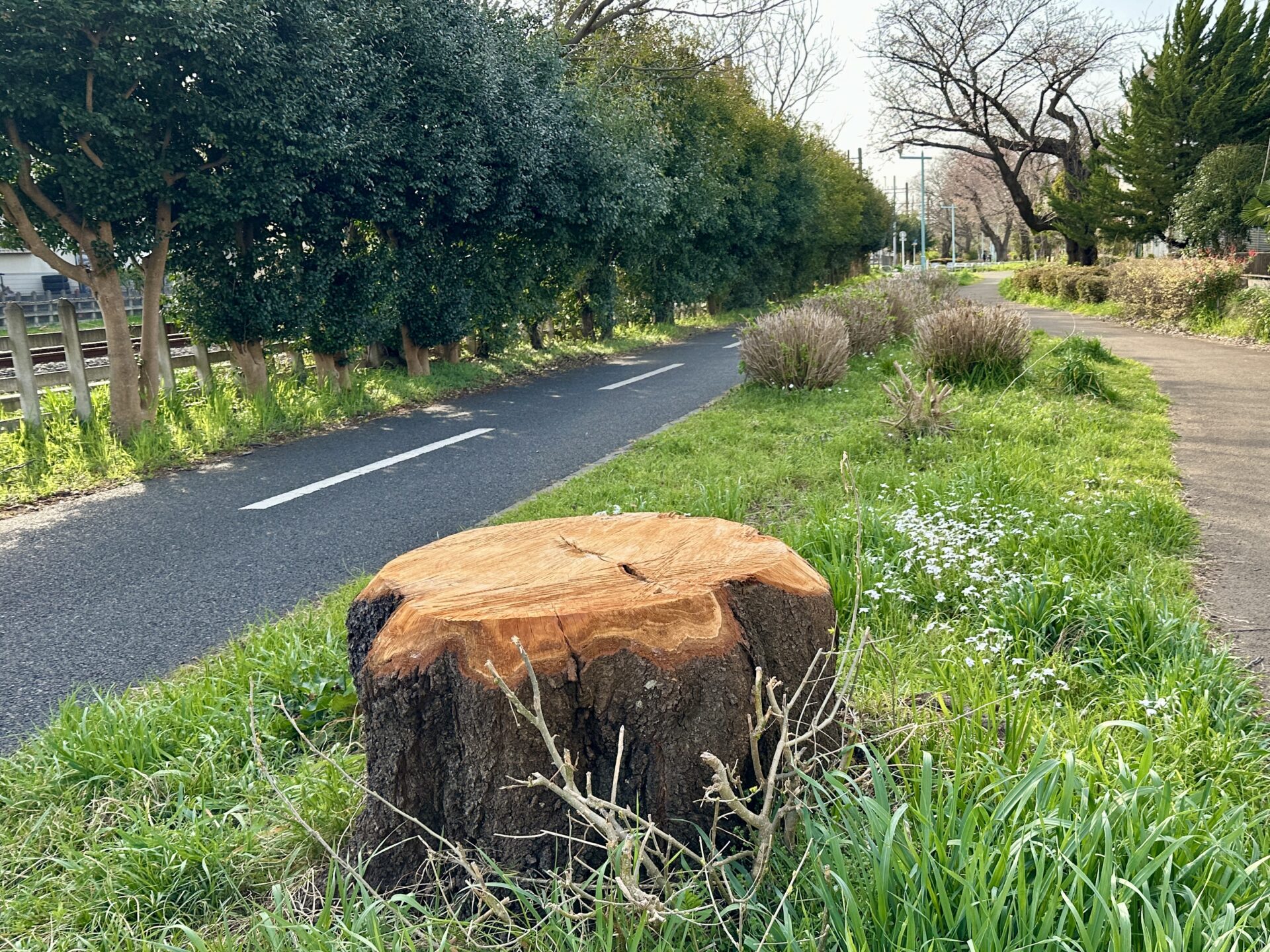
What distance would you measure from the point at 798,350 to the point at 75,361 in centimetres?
753

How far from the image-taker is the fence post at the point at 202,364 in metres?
11.1

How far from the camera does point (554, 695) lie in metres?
2.03

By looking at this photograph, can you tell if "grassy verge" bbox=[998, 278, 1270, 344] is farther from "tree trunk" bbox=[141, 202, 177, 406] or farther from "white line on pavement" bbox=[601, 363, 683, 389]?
"tree trunk" bbox=[141, 202, 177, 406]

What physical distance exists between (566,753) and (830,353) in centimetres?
890

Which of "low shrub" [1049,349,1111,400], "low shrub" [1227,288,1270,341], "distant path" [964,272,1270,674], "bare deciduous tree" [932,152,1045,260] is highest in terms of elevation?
"bare deciduous tree" [932,152,1045,260]

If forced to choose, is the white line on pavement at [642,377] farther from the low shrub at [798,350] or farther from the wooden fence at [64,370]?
the wooden fence at [64,370]

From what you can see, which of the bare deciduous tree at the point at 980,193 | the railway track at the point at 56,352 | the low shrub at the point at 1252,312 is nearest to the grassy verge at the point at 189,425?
the railway track at the point at 56,352

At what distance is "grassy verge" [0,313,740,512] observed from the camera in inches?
298

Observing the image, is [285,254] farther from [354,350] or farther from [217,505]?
[217,505]

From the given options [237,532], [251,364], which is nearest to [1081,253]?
[251,364]

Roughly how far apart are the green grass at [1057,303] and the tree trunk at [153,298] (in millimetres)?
19698

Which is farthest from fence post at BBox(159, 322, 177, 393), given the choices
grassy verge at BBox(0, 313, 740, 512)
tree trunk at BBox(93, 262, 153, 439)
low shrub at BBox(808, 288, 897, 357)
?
low shrub at BBox(808, 288, 897, 357)

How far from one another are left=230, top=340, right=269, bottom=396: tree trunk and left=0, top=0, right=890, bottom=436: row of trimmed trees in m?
0.05

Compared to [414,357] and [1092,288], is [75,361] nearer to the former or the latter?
[414,357]
